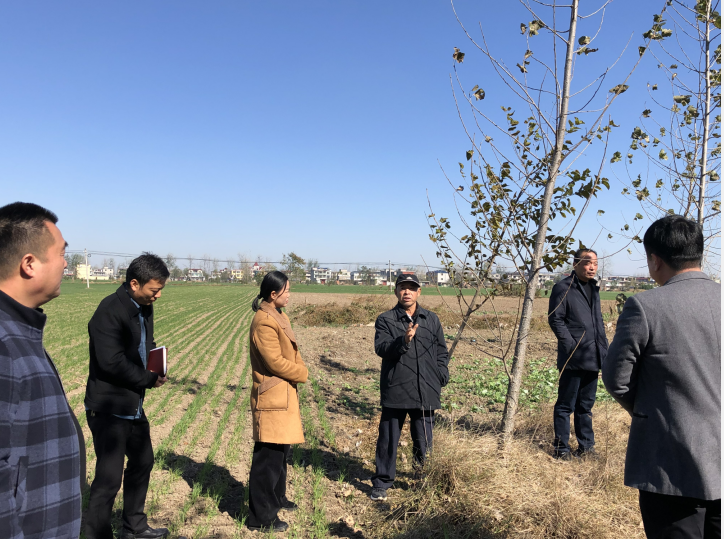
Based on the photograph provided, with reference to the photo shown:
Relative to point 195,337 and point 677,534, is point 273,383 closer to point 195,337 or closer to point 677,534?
point 677,534

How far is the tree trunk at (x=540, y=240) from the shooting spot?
13.1 ft

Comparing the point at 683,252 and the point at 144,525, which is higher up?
the point at 683,252

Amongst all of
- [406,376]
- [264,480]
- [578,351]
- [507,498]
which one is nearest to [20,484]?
Result: [264,480]

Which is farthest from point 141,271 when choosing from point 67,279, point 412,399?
point 67,279

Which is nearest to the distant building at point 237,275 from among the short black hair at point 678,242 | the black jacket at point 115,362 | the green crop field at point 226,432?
the green crop field at point 226,432

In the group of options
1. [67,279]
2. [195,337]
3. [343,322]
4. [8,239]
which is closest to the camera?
[8,239]

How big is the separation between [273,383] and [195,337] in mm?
13972

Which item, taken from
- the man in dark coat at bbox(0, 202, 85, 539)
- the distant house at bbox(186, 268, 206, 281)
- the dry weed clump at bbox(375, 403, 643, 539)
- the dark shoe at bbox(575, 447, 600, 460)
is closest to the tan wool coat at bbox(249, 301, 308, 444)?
the dry weed clump at bbox(375, 403, 643, 539)

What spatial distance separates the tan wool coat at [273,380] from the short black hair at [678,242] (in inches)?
99.7

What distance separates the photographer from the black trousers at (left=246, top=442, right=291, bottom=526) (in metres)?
3.68

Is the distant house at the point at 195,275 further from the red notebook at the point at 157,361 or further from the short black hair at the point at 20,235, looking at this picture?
the short black hair at the point at 20,235

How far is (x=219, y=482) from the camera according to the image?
4.71 m

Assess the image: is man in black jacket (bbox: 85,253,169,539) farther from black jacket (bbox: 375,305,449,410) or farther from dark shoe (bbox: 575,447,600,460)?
dark shoe (bbox: 575,447,600,460)

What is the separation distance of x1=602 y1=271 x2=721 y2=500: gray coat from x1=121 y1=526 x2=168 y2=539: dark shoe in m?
3.28
